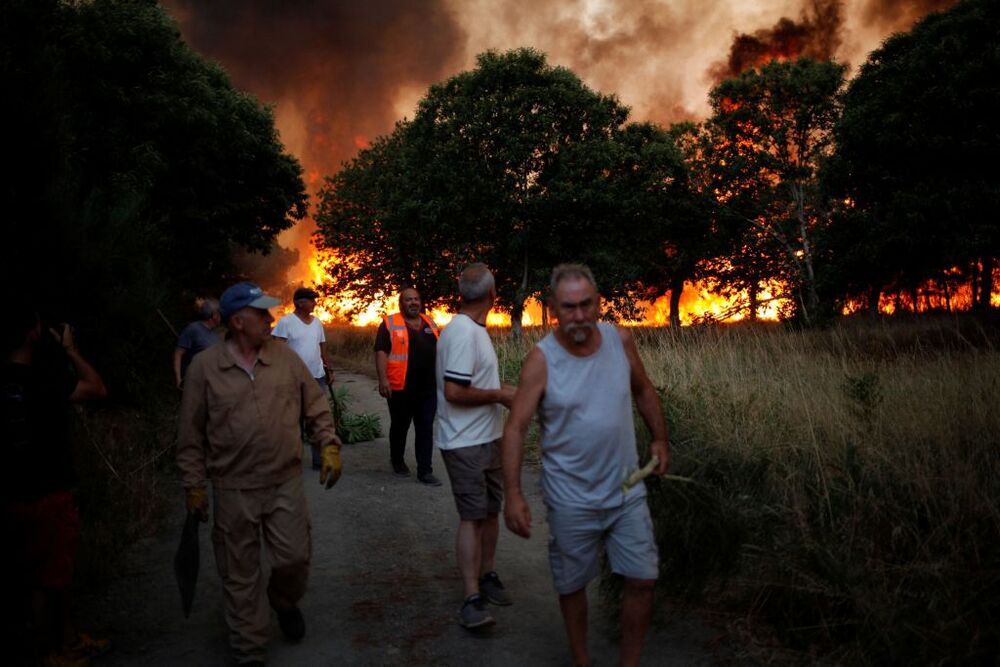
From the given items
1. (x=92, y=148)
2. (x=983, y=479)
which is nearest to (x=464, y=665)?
(x=983, y=479)

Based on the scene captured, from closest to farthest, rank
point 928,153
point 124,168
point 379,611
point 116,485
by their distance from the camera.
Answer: point 379,611 < point 116,485 < point 928,153 < point 124,168

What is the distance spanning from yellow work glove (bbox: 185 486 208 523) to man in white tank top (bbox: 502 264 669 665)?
168 cm

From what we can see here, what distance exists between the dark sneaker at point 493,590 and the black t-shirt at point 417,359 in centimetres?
381

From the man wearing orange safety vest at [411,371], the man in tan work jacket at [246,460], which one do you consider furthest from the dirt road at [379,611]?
the man wearing orange safety vest at [411,371]

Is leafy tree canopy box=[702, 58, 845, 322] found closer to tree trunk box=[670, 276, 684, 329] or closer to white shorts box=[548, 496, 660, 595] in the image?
tree trunk box=[670, 276, 684, 329]

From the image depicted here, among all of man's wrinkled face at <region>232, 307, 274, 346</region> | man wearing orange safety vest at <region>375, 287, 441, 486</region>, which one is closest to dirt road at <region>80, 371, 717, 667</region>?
man wearing orange safety vest at <region>375, 287, 441, 486</region>

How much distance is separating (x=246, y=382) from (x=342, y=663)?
5.28 feet

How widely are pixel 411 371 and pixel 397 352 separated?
0.27 meters

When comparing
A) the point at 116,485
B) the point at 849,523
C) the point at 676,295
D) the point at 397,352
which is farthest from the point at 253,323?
the point at 676,295

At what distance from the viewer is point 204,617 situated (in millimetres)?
4715

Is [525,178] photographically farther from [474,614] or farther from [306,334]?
[474,614]

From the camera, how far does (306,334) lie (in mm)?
8922

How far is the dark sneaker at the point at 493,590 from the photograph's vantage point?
4812 mm

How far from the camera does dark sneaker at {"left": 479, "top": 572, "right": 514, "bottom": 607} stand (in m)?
4.81
